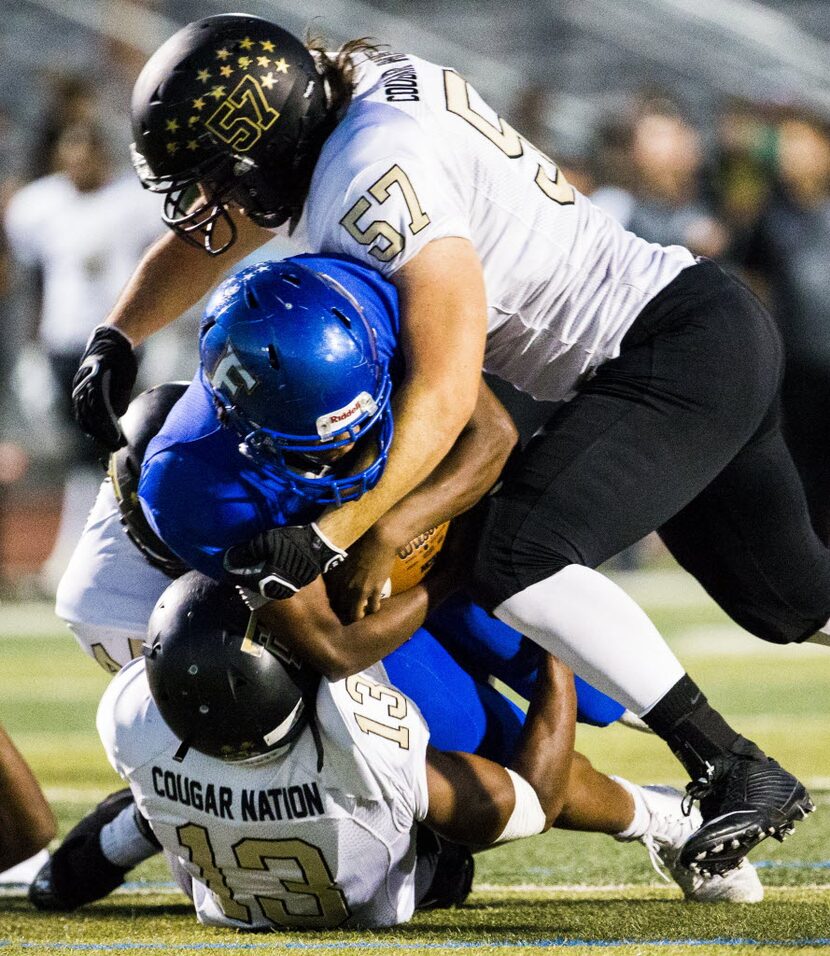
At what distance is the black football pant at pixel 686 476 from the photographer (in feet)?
9.92

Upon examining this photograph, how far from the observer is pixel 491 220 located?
3133mm

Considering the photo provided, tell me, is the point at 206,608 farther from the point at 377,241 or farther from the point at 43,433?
the point at 43,433

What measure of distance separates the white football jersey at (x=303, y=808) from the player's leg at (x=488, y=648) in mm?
422

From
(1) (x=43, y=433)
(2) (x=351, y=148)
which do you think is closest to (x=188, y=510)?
(2) (x=351, y=148)

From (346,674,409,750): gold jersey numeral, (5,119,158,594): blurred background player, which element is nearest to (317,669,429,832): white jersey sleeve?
(346,674,409,750): gold jersey numeral

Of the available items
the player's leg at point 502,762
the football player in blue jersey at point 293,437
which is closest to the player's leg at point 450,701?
the player's leg at point 502,762

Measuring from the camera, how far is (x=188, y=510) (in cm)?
290

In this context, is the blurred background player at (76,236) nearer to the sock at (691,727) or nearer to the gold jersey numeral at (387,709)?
the gold jersey numeral at (387,709)

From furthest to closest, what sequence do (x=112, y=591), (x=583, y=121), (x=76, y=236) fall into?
(x=583, y=121) → (x=76, y=236) → (x=112, y=591)

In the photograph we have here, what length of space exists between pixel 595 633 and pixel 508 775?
0.30 metres

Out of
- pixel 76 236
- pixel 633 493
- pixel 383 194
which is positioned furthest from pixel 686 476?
pixel 76 236

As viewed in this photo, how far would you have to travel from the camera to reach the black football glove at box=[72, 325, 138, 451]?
3361 mm

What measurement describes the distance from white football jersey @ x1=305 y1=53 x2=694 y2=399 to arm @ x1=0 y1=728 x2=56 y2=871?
1211 millimetres

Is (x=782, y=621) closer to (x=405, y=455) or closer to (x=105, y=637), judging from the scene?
(x=405, y=455)
